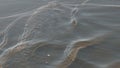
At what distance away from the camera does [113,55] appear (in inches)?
198

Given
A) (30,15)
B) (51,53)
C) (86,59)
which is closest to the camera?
(86,59)

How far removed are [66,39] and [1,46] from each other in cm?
143

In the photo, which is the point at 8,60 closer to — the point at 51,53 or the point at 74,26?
the point at 51,53

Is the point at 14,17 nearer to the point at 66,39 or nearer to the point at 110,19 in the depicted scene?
the point at 66,39

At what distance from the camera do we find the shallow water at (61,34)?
5027 mm

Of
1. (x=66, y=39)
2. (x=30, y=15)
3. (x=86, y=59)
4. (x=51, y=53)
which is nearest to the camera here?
(x=86, y=59)

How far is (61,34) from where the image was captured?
19.8 ft

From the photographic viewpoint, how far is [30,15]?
24.1ft

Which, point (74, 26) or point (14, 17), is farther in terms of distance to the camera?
point (14, 17)

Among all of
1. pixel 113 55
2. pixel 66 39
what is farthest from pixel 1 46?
pixel 113 55

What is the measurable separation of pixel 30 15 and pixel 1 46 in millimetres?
1793

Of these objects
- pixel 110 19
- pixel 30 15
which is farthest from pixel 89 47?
pixel 30 15

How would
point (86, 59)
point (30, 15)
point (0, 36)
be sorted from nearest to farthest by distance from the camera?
point (86, 59)
point (0, 36)
point (30, 15)

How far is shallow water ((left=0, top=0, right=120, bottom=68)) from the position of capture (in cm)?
503
